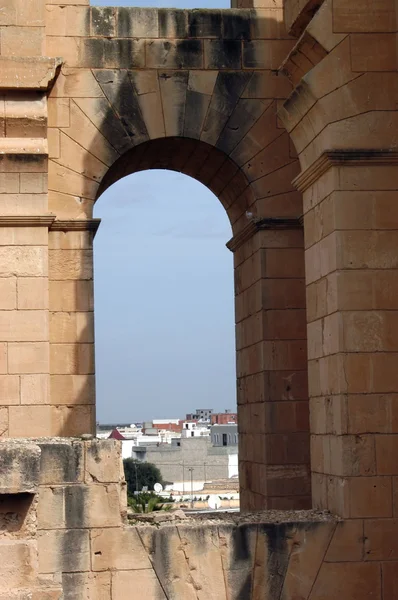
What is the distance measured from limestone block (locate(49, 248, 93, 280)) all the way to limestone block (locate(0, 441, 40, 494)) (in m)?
5.73

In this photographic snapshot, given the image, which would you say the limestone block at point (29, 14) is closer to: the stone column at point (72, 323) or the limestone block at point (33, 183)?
the limestone block at point (33, 183)

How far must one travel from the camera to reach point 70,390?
1473 centimetres

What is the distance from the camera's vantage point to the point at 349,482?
38.4ft

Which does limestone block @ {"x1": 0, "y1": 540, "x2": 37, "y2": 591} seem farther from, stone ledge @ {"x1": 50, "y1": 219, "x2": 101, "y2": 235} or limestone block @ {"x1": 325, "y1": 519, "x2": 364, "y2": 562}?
stone ledge @ {"x1": 50, "y1": 219, "x2": 101, "y2": 235}

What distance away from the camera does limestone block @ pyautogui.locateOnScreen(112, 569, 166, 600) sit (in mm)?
11250

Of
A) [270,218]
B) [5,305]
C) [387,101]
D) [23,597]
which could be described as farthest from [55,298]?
[23,597]

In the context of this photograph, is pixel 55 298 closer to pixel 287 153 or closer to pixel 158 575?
pixel 287 153

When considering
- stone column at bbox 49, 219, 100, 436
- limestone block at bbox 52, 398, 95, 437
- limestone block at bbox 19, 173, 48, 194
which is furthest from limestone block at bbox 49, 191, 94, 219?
limestone block at bbox 52, 398, 95, 437

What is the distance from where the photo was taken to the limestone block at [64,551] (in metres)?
11.0

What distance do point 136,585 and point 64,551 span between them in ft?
2.48

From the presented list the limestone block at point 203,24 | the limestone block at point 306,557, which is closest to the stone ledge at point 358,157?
the limestone block at point 306,557

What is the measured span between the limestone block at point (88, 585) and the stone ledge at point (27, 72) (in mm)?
6049

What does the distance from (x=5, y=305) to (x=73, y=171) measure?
1.93 m

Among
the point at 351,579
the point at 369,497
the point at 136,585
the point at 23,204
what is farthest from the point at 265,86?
the point at 136,585
